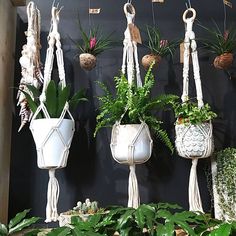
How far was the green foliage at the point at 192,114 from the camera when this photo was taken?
1.91m

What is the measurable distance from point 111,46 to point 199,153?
3.31 feet

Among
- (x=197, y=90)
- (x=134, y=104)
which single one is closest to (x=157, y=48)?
(x=197, y=90)

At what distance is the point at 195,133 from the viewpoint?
1.90 m

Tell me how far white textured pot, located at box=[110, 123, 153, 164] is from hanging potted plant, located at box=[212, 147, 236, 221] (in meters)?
0.47

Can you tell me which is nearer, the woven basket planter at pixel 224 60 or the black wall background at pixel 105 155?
the woven basket planter at pixel 224 60

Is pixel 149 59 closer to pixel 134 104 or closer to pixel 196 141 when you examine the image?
pixel 134 104

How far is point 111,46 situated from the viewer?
7.73 feet

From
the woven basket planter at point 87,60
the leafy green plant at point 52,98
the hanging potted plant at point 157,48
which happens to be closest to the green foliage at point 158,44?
the hanging potted plant at point 157,48

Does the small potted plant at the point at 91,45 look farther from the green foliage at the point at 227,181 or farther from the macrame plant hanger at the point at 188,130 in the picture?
the green foliage at the point at 227,181

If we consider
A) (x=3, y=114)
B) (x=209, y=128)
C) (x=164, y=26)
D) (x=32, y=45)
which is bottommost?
(x=209, y=128)

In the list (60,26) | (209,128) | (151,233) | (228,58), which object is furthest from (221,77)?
(151,233)

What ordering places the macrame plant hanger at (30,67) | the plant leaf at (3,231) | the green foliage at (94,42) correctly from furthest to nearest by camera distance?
the green foliage at (94,42) → the macrame plant hanger at (30,67) → the plant leaf at (3,231)

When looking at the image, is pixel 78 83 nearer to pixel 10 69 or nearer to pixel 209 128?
pixel 10 69

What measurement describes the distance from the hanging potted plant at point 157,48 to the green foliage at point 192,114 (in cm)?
36
